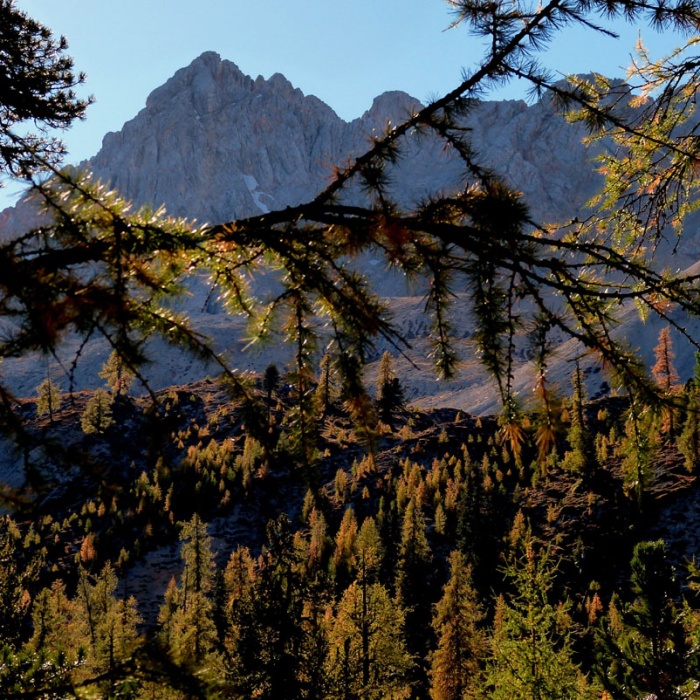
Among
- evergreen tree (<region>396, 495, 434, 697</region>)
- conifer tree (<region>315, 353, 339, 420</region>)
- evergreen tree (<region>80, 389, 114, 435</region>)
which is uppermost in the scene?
evergreen tree (<region>80, 389, 114, 435</region>)

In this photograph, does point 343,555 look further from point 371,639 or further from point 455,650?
point 371,639

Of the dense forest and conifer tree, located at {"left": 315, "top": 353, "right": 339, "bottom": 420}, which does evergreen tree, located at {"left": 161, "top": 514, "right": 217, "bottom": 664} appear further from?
conifer tree, located at {"left": 315, "top": 353, "right": 339, "bottom": 420}

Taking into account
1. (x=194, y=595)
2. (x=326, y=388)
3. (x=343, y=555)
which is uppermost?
(x=326, y=388)

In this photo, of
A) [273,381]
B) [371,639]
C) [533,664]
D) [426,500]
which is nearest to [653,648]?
[533,664]

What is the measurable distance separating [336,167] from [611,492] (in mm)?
47885

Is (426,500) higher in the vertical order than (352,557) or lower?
lower

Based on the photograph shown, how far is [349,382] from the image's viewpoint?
1.98 m

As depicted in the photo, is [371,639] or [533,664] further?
[371,639]

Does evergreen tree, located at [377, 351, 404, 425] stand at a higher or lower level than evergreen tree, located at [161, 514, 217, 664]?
higher

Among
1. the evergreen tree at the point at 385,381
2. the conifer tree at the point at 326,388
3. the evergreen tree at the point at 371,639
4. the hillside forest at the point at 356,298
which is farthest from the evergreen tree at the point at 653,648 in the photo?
the conifer tree at the point at 326,388

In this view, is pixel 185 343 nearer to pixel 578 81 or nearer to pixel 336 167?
pixel 336 167

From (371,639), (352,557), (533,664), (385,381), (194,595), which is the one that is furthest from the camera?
(194,595)

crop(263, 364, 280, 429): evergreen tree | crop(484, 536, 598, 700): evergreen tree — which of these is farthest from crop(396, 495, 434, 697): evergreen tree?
crop(263, 364, 280, 429): evergreen tree

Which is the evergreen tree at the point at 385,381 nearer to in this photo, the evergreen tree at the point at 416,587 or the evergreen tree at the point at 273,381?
the evergreen tree at the point at 273,381
